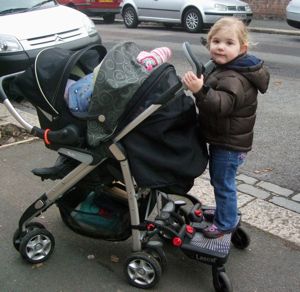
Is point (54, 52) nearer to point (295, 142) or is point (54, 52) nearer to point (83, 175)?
point (83, 175)

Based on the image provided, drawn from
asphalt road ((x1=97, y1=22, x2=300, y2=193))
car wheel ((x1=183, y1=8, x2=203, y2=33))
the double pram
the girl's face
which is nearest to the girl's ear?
the girl's face

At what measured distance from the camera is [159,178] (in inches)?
109

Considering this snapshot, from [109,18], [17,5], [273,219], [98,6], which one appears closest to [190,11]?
[98,6]

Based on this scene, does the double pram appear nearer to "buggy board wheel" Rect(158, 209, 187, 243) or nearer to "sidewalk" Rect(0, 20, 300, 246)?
"buggy board wheel" Rect(158, 209, 187, 243)

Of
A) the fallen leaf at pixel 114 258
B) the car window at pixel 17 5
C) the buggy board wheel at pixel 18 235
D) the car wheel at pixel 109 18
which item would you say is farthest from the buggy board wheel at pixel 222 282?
the car wheel at pixel 109 18

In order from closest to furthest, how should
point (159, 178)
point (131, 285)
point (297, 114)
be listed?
point (159, 178), point (131, 285), point (297, 114)

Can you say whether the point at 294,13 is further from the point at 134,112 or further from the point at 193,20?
the point at 134,112

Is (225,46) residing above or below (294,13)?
above

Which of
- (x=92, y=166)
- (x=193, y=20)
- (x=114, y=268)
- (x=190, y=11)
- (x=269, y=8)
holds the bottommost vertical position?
(x=269, y=8)

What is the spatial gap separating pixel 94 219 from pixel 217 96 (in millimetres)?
1216

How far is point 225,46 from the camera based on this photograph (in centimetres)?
272

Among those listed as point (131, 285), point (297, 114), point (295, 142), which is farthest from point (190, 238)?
point (297, 114)

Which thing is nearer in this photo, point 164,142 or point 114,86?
point 114,86

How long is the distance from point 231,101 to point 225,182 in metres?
0.54
